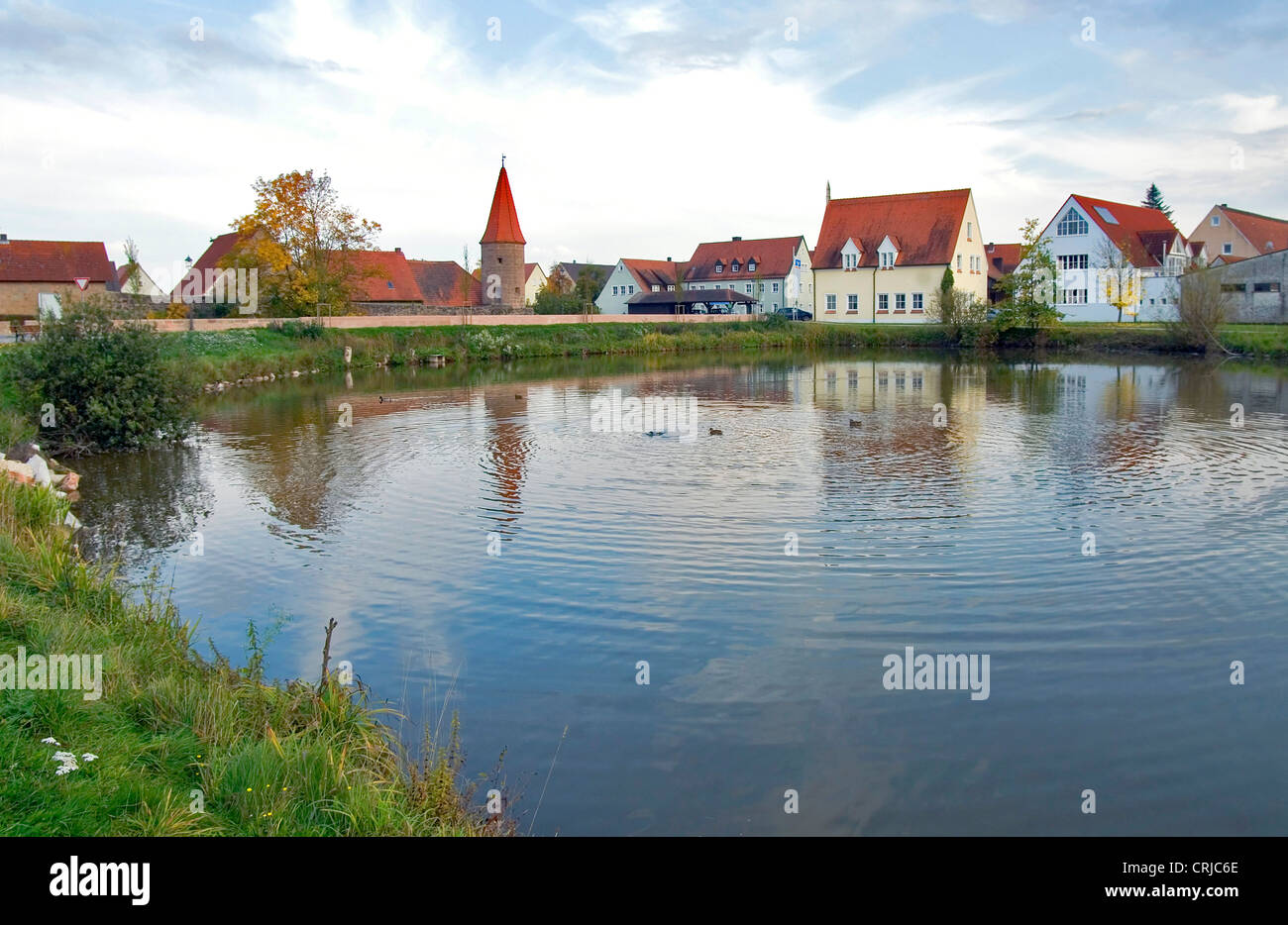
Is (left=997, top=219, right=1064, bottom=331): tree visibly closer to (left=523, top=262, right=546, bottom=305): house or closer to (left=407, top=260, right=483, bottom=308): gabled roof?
(left=407, top=260, right=483, bottom=308): gabled roof

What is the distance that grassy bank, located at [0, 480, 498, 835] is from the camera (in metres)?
5.63

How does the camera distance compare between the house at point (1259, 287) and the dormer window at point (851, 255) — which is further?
the dormer window at point (851, 255)

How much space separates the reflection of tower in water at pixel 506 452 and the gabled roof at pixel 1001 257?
213 feet

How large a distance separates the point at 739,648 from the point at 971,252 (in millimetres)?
70920

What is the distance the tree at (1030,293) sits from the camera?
60031 mm

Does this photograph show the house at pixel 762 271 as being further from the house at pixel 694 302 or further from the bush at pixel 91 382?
the bush at pixel 91 382

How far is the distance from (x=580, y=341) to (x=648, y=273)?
38.7 metres

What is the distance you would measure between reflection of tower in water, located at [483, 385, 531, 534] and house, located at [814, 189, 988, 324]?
45.0 m

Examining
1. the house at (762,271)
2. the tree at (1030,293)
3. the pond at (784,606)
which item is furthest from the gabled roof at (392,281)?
the pond at (784,606)

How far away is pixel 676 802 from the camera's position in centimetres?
720

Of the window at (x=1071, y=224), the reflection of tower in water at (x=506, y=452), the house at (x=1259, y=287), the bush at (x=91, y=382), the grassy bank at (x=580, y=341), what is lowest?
the reflection of tower in water at (x=506, y=452)

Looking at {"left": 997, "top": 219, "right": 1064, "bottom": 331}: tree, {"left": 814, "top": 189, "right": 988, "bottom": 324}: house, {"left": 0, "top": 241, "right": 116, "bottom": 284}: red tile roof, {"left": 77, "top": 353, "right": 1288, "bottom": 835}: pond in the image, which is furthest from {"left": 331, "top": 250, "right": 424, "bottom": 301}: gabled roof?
{"left": 77, "top": 353, "right": 1288, "bottom": 835}: pond
